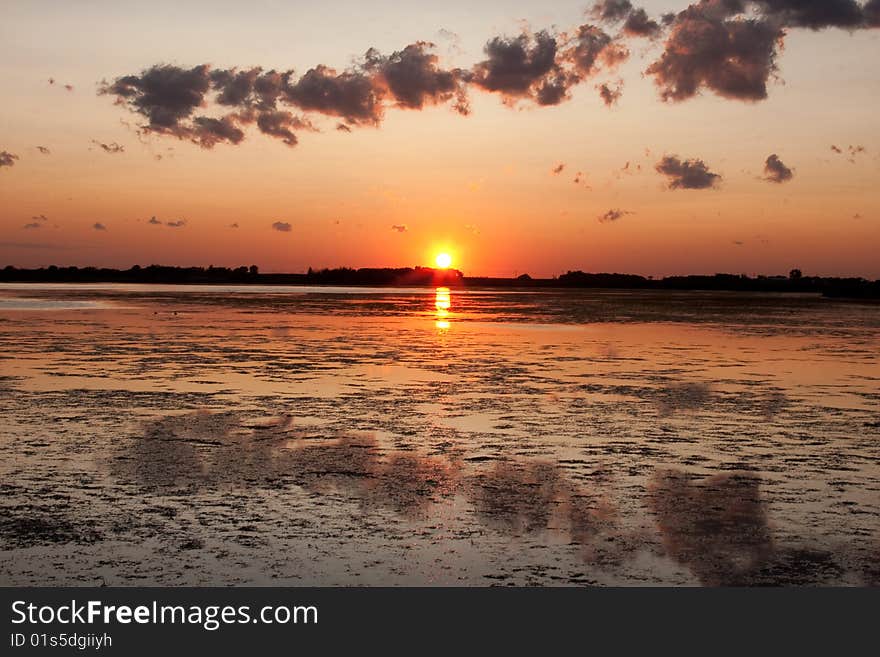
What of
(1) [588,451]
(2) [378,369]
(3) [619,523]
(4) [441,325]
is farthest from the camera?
(4) [441,325]

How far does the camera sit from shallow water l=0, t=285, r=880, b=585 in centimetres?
728

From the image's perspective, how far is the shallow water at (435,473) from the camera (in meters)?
7.28

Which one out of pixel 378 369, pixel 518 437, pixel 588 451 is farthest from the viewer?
pixel 378 369

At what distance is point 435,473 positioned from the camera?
34.1ft

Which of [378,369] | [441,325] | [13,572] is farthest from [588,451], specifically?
[441,325]

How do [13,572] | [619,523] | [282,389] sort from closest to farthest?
[13,572]
[619,523]
[282,389]
